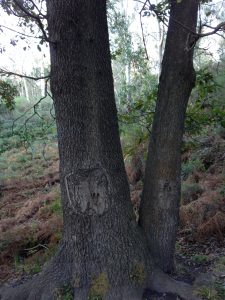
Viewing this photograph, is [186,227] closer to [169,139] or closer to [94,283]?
[169,139]

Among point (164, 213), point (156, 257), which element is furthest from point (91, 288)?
point (164, 213)

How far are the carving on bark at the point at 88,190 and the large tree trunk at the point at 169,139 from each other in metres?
0.68

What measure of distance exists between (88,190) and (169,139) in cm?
107

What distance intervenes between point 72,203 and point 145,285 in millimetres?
1169

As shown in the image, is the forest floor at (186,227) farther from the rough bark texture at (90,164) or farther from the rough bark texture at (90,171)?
the rough bark texture at (90,164)

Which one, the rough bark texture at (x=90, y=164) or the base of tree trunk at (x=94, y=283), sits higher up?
the rough bark texture at (x=90, y=164)

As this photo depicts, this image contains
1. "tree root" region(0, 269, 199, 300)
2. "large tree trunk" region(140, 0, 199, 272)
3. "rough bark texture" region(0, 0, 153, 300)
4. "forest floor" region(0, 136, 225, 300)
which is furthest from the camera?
"forest floor" region(0, 136, 225, 300)

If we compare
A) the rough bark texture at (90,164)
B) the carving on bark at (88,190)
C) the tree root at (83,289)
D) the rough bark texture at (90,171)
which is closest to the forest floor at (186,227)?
the tree root at (83,289)

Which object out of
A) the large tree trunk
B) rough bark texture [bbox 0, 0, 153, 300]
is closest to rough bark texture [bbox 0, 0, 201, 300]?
rough bark texture [bbox 0, 0, 153, 300]

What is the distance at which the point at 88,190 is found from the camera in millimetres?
3725

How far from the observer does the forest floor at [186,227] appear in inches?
180

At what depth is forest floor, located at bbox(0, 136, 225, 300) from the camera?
15.0ft

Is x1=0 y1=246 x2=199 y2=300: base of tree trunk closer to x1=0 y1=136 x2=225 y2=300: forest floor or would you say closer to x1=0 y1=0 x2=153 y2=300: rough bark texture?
x1=0 y1=0 x2=153 y2=300: rough bark texture

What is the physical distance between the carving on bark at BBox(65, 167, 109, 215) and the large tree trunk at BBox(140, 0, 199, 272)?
675mm
